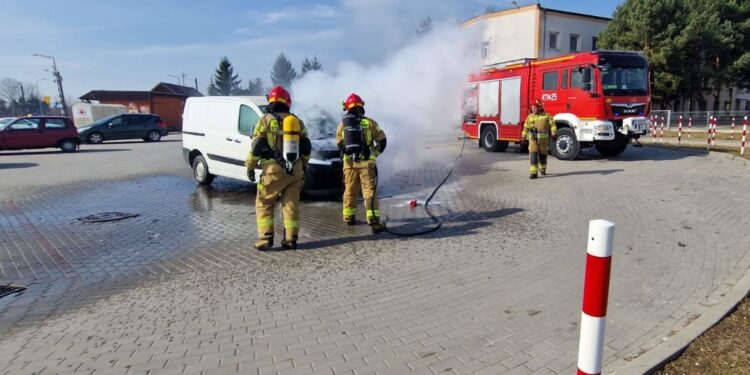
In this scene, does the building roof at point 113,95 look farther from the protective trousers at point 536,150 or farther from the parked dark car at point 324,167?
the protective trousers at point 536,150

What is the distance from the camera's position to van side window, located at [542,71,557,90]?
1404cm

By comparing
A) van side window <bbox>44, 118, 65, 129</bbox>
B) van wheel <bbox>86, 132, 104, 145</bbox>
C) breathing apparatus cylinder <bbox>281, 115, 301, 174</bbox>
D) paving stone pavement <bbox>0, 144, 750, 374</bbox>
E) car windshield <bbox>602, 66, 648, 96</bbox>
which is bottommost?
paving stone pavement <bbox>0, 144, 750, 374</bbox>

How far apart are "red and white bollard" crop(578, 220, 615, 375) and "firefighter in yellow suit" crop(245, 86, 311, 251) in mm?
4086

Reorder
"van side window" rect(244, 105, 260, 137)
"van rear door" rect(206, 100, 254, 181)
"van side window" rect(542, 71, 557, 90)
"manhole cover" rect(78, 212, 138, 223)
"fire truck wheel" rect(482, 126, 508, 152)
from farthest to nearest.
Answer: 1. "fire truck wheel" rect(482, 126, 508, 152)
2. "van side window" rect(542, 71, 557, 90)
3. "van rear door" rect(206, 100, 254, 181)
4. "van side window" rect(244, 105, 260, 137)
5. "manhole cover" rect(78, 212, 138, 223)

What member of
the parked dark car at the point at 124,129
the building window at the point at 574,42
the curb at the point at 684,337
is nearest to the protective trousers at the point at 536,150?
the curb at the point at 684,337

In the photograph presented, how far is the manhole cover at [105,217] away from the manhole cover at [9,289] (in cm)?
287

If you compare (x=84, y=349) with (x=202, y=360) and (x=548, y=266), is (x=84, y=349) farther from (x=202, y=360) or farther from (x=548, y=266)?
(x=548, y=266)

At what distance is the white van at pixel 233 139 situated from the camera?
8594 mm

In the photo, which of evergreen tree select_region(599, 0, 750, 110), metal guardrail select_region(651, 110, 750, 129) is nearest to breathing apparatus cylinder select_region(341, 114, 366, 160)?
metal guardrail select_region(651, 110, 750, 129)

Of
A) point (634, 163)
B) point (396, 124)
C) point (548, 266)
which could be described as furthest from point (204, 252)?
point (634, 163)

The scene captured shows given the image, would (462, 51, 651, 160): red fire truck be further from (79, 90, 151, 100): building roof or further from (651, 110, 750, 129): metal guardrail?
(79, 90, 151, 100): building roof

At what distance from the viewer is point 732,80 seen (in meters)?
35.7

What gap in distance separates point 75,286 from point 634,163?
13468 millimetres

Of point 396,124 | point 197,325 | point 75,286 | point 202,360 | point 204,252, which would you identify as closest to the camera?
point 202,360
